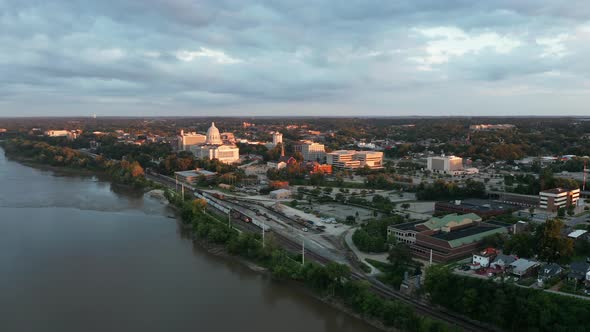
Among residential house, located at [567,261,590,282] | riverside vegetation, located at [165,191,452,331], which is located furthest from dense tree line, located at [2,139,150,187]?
residential house, located at [567,261,590,282]

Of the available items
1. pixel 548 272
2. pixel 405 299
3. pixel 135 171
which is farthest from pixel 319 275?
pixel 135 171

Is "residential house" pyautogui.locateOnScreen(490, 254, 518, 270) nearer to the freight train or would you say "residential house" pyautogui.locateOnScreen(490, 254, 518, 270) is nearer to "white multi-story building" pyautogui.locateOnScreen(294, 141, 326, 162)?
the freight train

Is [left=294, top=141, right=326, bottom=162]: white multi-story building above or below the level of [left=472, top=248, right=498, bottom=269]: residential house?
above

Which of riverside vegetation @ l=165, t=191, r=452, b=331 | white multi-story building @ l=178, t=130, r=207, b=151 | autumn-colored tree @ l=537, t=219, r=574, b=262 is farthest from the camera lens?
white multi-story building @ l=178, t=130, r=207, b=151

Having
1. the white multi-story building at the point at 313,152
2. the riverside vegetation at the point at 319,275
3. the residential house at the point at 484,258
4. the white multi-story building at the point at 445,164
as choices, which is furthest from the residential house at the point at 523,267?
the white multi-story building at the point at 313,152

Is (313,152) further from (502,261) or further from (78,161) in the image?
(502,261)

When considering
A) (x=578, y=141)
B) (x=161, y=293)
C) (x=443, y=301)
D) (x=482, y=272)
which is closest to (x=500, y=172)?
(x=578, y=141)

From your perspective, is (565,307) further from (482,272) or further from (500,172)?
(500,172)
